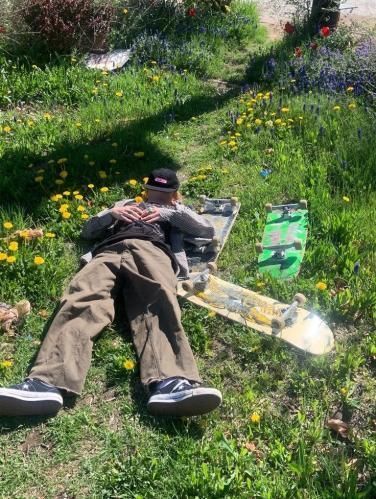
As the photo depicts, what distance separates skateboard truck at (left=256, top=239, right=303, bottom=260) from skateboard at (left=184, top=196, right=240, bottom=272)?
309mm

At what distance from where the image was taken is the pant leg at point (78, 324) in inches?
118

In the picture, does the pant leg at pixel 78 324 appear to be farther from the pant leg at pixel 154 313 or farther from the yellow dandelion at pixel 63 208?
the yellow dandelion at pixel 63 208

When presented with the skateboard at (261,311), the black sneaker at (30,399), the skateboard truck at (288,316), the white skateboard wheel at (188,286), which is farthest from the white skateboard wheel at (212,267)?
the black sneaker at (30,399)

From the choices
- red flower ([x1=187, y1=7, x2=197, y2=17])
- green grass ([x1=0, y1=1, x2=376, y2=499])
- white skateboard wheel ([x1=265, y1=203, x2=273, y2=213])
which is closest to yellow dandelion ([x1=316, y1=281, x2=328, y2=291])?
green grass ([x1=0, y1=1, x2=376, y2=499])

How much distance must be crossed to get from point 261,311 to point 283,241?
0.75m

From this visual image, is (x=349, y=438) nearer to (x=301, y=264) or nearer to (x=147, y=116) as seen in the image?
(x=301, y=264)

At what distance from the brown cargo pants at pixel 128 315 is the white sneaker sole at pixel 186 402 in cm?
17

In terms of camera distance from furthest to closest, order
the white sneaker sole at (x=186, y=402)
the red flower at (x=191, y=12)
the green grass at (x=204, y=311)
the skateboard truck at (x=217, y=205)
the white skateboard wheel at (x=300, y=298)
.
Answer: the red flower at (x=191, y=12) < the skateboard truck at (x=217, y=205) < the white skateboard wheel at (x=300, y=298) < the white sneaker sole at (x=186, y=402) < the green grass at (x=204, y=311)

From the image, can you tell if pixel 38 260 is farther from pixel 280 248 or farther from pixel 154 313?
pixel 280 248

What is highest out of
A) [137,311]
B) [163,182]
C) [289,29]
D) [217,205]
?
[289,29]

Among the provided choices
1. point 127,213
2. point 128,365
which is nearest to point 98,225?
point 127,213

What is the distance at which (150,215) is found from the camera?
3.99 meters

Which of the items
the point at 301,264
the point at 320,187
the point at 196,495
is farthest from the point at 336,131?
the point at 196,495

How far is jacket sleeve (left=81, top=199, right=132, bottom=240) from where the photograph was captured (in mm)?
4023
